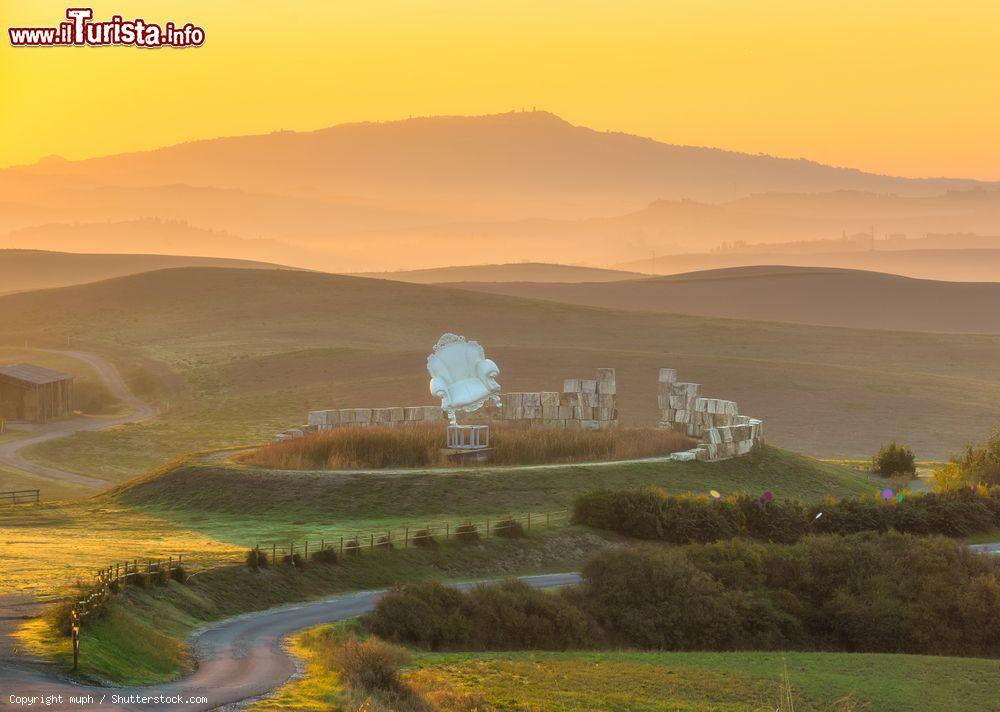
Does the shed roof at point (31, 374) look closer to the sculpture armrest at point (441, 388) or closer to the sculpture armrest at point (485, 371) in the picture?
the sculpture armrest at point (441, 388)

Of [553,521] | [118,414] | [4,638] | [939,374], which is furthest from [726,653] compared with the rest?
[939,374]

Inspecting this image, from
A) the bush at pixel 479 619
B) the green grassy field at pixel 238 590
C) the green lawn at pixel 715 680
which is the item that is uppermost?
the green grassy field at pixel 238 590

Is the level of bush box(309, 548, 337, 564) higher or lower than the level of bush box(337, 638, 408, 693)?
higher

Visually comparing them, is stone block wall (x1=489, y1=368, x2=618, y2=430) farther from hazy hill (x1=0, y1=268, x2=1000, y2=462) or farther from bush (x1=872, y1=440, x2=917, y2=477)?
hazy hill (x1=0, y1=268, x2=1000, y2=462)

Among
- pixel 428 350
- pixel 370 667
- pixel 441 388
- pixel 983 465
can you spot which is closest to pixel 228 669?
pixel 370 667

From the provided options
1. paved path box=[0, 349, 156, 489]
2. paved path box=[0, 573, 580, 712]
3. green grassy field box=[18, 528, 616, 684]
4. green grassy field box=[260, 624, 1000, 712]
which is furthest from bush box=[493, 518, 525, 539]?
paved path box=[0, 349, 156, 489]

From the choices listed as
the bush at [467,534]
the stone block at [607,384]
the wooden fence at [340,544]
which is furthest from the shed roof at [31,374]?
the bush at [467,534]

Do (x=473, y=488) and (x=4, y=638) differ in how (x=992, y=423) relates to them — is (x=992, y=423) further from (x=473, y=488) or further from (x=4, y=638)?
(x=4, y=638)
